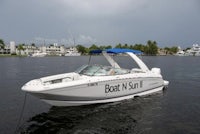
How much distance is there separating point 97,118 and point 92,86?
1798 mm

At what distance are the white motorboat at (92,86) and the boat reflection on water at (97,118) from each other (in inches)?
19.7

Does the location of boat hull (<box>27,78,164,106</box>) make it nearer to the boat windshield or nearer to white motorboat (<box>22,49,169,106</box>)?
white motorboat (<box>22,49,169,106</box>)

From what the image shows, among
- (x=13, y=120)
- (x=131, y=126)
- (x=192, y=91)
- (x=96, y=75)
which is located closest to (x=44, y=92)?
(x=13, y=120)

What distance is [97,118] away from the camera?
34.8ft

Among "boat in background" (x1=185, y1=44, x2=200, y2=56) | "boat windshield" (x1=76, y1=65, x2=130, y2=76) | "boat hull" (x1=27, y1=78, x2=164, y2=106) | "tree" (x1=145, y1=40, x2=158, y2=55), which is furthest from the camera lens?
"boat in background" (x1=185, y1=44, x2=200, y2=56)

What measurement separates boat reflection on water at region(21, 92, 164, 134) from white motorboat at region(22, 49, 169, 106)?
19.7 inches

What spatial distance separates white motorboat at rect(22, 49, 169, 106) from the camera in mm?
10469

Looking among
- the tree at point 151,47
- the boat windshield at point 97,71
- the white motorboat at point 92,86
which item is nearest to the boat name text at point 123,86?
the white motorboat at point 92,86

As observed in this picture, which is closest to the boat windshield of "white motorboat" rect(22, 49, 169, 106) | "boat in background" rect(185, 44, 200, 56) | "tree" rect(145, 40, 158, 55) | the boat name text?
"white motorboat" rect(22, 49, 169, 106)

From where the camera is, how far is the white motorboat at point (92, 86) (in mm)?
10469

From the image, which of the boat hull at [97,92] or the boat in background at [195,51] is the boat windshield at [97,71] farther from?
the boat in background at [195,51]

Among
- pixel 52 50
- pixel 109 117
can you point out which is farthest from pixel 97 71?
pixel 52 50

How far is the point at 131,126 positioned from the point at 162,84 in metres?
7.62

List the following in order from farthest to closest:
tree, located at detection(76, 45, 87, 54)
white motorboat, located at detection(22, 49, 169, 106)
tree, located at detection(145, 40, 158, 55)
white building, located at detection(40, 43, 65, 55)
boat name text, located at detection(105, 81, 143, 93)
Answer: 1. tree, located at detection(76, 45, 87, 54)
2. white building, located at detection(40, 43, 65, 55)
3. tree, located at detection(145, 40, 158, 55)
4. boat name text, located at detection(105, 81, 143, 93)
5. white motorboat, located at detection(22, 49, 169, 106)
